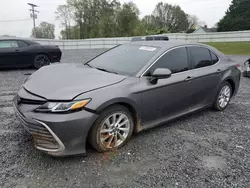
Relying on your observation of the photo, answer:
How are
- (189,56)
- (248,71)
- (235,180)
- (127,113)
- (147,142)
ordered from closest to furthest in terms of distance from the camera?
(235,180) < (127,113) < (147,142) < (189,56) < (248,71)

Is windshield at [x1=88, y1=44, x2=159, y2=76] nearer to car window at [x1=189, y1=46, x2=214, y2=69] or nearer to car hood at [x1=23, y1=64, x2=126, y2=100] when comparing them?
car hood at [x1=23, y1=64, x2=126, y2=100]

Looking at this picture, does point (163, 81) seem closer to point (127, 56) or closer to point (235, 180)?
point (127, 56)

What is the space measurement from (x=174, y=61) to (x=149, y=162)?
1.73 m

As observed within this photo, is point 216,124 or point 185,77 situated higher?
point 185,77

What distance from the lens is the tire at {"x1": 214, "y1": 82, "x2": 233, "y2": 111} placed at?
4535 millimetres

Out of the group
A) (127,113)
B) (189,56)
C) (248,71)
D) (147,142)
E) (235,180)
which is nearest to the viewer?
(235,180)

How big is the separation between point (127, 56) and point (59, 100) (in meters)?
1.56

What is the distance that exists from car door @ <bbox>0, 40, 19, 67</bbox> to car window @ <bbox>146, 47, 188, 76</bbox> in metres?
6.97

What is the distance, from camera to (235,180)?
2.52 meters

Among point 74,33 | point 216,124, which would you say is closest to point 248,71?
point 216,124

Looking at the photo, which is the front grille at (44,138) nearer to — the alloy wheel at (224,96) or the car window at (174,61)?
the car window at (174,61)

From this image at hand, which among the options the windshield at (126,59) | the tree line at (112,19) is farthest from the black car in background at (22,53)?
the tree line at (112,19)

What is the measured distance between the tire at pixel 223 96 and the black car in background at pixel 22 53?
23.2 feet

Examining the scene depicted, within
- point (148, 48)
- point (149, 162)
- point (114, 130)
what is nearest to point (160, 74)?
point (148, 48)
